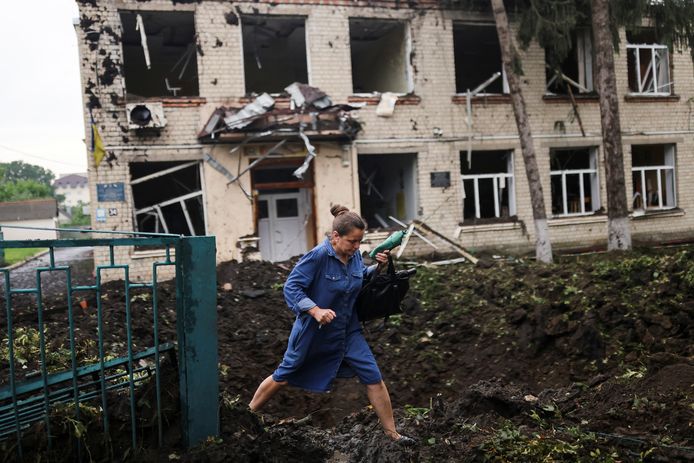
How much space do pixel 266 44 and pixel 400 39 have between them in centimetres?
415

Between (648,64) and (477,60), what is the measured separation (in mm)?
4944

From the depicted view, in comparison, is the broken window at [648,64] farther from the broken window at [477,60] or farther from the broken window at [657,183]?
the broken window at [477,60]

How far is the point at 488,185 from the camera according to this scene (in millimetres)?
18672

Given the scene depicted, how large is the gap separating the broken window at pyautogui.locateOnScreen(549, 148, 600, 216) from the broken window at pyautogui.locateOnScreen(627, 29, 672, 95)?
256 cm

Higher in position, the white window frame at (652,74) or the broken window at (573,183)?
the white window frame at (652,74)

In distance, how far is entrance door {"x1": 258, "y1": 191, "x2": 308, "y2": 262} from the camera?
595 inches

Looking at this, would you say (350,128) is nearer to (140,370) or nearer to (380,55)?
(380,55)

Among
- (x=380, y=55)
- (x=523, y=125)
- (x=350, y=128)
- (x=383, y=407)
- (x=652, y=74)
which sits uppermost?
(x=380, y=55)

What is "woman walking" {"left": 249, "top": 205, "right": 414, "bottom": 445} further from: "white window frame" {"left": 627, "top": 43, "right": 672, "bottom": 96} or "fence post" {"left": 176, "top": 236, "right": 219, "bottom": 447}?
"white window frame" {"left": 627, "top": 43, "right": 672, "bottom": 96}

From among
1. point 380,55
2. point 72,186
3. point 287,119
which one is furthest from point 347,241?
point 72,186

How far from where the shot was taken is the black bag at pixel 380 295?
14.4 feet

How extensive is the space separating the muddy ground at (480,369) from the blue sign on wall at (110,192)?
3121 millimetres

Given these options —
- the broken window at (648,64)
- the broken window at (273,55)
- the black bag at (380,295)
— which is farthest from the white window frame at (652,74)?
the black bag at (380,295)

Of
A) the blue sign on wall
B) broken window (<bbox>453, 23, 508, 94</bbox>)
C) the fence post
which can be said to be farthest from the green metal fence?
broken window (<bbox>453, 23, 508, 94</bbox>)
